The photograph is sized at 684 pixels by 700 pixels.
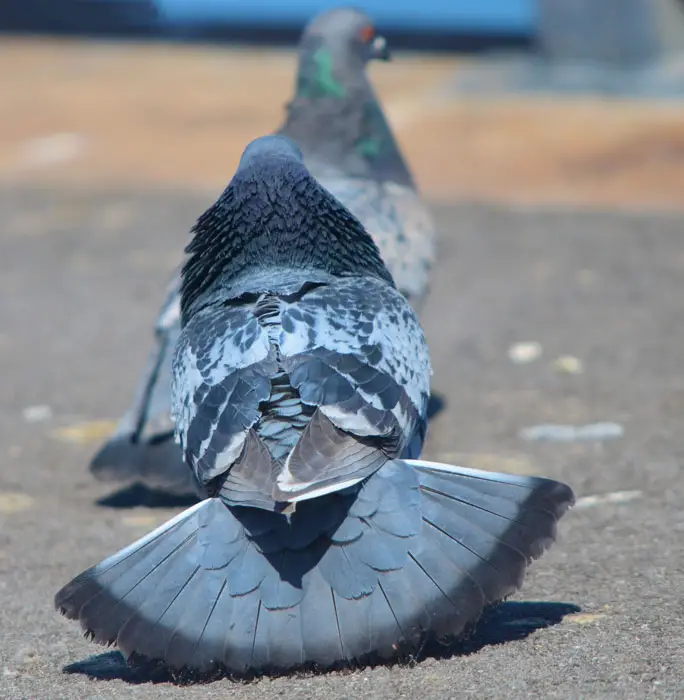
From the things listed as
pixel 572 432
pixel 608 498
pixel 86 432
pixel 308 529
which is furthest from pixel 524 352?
pixel 308 529

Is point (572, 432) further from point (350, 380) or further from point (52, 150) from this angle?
point (52, 150)

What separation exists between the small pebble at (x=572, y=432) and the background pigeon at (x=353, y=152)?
78cm

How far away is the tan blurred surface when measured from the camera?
9633mm

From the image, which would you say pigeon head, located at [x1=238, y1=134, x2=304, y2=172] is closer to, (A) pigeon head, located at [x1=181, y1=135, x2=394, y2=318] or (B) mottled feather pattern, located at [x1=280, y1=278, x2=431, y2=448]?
(A) pigeon head, located at [x1=181, y1=135, x2=394, y2=318]

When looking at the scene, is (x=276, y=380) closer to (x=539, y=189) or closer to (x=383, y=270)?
(x=383, y=270)

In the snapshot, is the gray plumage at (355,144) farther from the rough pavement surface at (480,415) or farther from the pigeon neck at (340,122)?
the rough pavement surface at (480,415)

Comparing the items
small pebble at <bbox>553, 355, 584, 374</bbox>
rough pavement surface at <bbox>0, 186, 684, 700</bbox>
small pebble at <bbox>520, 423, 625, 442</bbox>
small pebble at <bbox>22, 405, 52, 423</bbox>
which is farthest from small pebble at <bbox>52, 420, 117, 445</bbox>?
small pebble at <bbox>553, 355, 584, 374</bbox>

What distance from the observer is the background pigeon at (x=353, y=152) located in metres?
5.34

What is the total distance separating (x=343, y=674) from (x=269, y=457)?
57 cm

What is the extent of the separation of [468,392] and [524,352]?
69 centimetres

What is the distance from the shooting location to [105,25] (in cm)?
1596

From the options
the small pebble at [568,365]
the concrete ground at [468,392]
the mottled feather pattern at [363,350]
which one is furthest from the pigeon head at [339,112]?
the mottled feather pattern at [363,350]

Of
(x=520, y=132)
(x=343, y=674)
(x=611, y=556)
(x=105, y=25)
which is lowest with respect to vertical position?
(x=105, y=25)

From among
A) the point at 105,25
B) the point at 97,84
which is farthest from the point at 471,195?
the point at 105,25
